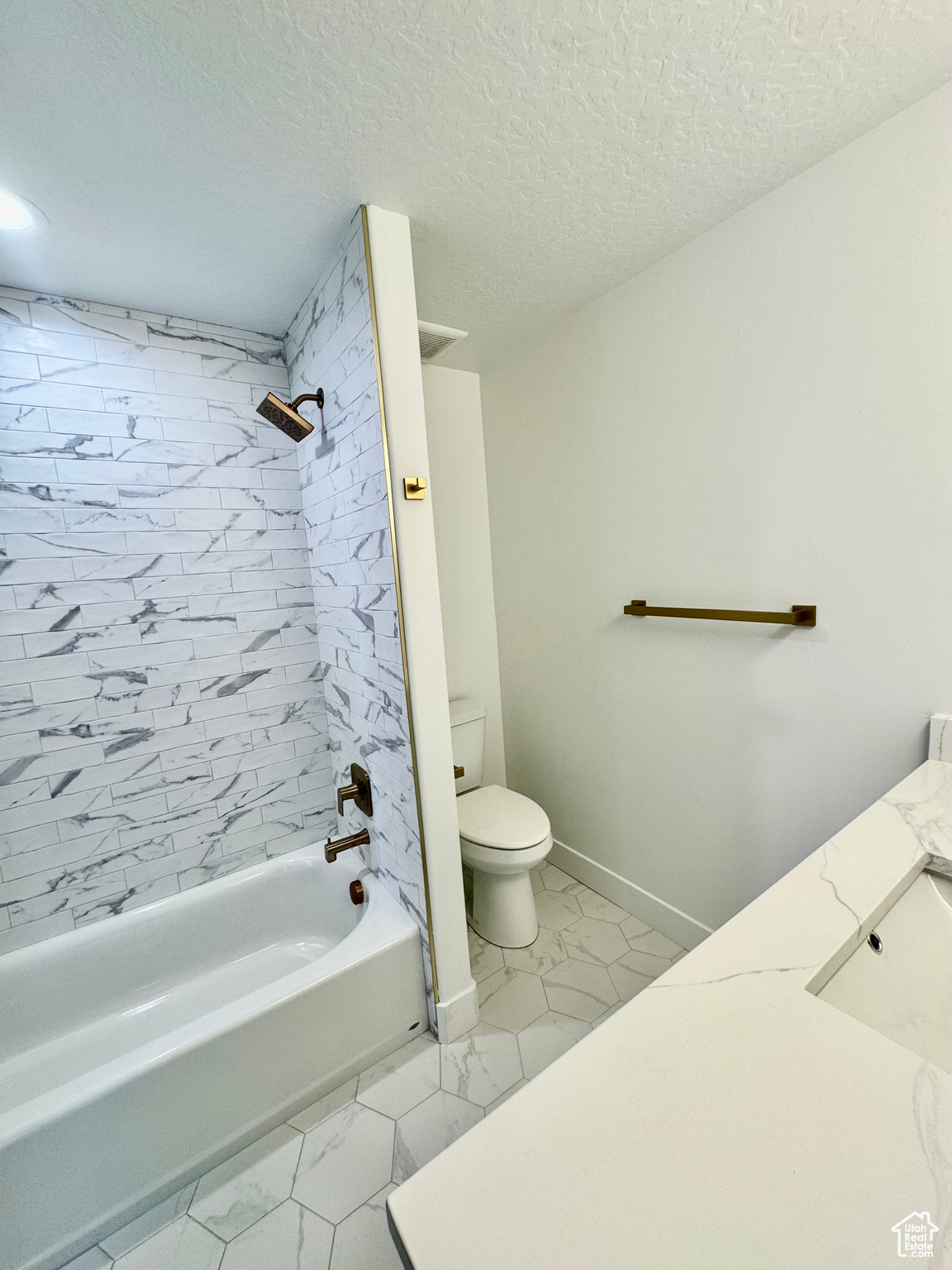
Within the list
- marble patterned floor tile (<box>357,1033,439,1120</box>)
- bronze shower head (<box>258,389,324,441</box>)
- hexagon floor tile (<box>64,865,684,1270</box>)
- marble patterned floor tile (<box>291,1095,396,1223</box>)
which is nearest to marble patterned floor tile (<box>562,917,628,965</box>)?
hexagon floor tile (<box>64,865,684,1270</box>)

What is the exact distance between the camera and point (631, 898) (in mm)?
2059

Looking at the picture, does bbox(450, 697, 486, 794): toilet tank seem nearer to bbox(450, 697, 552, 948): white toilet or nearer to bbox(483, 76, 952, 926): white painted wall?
bbox(450, 697, 552, 948): white toilet

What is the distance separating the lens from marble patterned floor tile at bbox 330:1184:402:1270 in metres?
1.10

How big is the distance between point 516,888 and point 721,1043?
4.68 feet

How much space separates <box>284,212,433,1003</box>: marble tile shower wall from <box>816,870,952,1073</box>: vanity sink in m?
1.02

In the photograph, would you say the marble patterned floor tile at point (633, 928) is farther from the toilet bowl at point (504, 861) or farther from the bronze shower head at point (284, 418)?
the bronze shower head at point (284, 418)

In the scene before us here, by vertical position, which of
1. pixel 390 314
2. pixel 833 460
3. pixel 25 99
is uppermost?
pixel 25 99

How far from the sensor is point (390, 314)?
132cm

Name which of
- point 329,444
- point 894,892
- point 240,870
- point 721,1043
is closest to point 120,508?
Answer: point 329,444

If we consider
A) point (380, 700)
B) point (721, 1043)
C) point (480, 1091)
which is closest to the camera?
point (721, 1043)

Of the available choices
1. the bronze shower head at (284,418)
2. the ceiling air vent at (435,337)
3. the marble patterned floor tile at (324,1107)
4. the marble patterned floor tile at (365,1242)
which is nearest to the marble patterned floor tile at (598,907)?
the marble patterned floor tile at (324,1107)

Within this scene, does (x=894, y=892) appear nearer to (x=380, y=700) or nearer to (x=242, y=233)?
(x=380, y=700)

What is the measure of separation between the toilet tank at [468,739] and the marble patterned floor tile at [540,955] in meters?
0.62

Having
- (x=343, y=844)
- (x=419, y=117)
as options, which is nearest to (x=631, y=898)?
(x=343, y=844)
